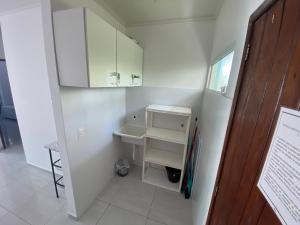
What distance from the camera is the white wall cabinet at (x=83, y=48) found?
3.48 ft

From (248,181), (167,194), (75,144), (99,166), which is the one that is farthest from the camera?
(167,194)

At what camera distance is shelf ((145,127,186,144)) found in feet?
6.38

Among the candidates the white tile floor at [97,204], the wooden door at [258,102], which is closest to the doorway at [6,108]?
the white tile floor at [97,204]

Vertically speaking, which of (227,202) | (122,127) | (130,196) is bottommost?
(130,196)

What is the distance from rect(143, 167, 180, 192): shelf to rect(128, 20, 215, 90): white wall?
1646 millimetres

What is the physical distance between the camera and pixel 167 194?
6.77ft

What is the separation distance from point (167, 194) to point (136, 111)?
4.86 feet

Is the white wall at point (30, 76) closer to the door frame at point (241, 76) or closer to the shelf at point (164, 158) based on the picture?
the shelf at point (164, 158)

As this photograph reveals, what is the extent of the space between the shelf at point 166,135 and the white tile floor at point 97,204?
0.89 metres

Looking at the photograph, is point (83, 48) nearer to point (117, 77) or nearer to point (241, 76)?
point (117, 77)

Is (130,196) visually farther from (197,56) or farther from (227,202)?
(197,56)

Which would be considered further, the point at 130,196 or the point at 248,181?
the point at 130,196

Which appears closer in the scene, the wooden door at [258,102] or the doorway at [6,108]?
the wooden door at [258,102]

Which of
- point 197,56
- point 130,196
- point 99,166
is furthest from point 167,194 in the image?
point 197,56
